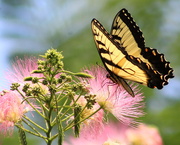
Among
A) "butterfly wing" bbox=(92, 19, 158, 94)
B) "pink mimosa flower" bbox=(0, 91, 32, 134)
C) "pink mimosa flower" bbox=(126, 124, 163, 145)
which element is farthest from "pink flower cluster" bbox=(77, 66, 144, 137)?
"pink mimosa flower" bbox=(0, 91, 32, 134)

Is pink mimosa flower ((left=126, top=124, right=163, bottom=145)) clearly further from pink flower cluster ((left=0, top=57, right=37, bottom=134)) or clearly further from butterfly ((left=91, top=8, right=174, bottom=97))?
pink flower cluster ((left=0, top=57, right=37, bottom=134))

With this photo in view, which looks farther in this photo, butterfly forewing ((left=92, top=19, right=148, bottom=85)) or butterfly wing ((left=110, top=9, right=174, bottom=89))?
butterfly wing ((left=110, top=9, right=174, bottom=89))

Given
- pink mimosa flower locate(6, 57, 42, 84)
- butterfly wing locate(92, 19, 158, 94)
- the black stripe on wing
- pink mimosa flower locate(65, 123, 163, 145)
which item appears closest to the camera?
pink mimosa flower locate(6, 57, 42, 84)

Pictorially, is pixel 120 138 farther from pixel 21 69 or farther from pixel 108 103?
pixel 21 69

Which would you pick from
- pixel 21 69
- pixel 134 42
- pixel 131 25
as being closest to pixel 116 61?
pixel 134 42

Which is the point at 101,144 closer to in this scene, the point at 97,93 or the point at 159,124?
the point at 97,93

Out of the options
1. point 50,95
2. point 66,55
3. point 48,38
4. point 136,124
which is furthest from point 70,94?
point 48,38
